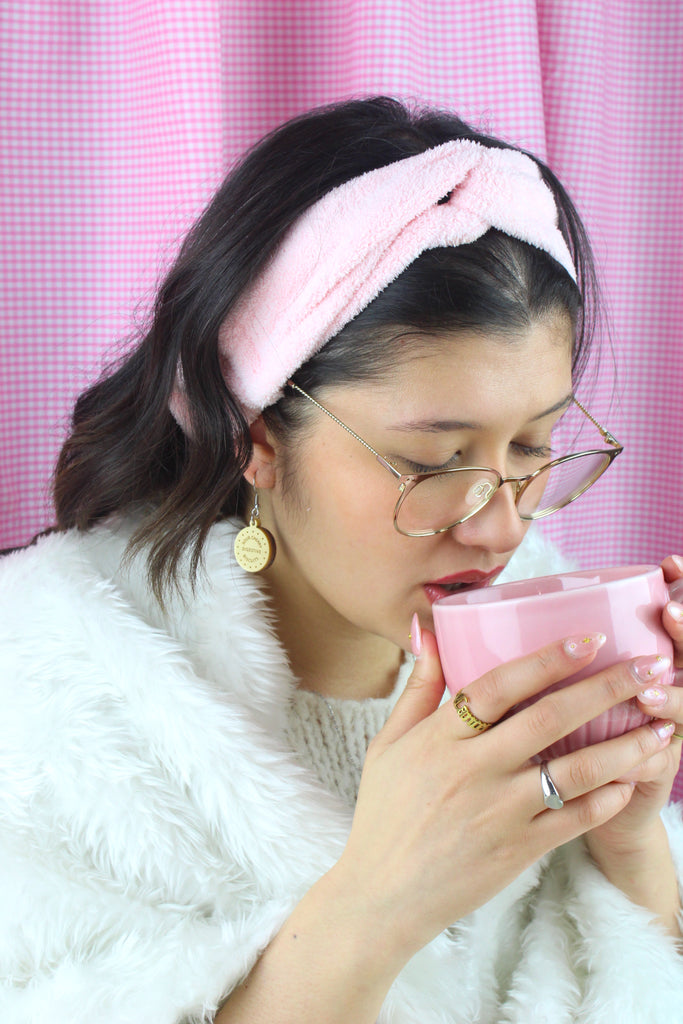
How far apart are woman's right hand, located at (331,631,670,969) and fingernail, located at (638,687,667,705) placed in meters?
0.02

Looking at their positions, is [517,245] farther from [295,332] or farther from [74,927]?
[74,927]

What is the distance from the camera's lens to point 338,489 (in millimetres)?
960

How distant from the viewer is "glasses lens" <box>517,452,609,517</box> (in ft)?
3.36

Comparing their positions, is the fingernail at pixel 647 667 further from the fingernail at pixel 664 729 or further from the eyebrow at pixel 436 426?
the eyebrow at pixel 436 426

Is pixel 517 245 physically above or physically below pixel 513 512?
above

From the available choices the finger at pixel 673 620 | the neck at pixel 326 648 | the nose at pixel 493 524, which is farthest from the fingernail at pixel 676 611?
the neck at pixel 326 648

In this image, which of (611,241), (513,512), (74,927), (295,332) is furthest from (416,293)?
(611,241)

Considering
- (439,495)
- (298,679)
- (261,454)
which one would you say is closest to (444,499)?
(439,495)

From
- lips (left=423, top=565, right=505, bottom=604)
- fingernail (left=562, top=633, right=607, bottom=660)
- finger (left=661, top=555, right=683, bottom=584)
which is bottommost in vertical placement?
lips (left=423, top=565, right=505, bottom=604)

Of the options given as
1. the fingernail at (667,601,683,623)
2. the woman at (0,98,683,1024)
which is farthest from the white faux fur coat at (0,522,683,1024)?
the fingernail at (667,601,683,623)

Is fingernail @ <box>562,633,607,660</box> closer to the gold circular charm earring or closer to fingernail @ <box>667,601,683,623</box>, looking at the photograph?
fingernail @ <box>667,601,683,623</box>

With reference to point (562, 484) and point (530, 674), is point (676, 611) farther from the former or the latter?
point (562, 484)

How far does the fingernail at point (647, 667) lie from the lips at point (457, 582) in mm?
302

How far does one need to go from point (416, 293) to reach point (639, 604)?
0.40 meters
